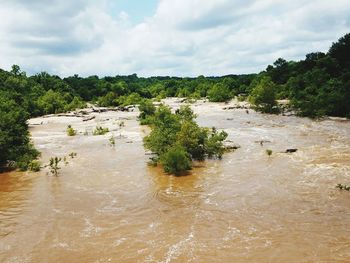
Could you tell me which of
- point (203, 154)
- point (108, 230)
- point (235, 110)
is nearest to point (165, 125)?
point (203, 154)

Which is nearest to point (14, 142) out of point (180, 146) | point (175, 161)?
point (180, 146)

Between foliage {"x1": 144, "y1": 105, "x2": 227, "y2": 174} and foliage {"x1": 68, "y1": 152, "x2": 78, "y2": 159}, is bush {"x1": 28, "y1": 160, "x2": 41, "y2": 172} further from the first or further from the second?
foliage {"x1": 144, "y1": 105, "x2": 227, "y2": 174}

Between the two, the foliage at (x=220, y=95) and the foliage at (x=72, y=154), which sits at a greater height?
the foliage at (x=220, y=95)

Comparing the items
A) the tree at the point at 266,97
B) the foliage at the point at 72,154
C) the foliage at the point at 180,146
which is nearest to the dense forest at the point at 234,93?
the tree at the point at 266,97

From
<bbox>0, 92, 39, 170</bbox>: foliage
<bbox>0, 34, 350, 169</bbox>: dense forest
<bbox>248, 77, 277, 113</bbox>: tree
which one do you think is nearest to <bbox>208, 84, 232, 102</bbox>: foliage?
<bbox>0, 34, 350, 169</bbox>: dense forest

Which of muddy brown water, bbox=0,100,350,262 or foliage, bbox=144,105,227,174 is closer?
muddy brown water, bbox=0,100,350,262

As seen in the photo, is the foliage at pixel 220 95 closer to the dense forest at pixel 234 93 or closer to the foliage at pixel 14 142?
the dense forest at pixel 234 93
